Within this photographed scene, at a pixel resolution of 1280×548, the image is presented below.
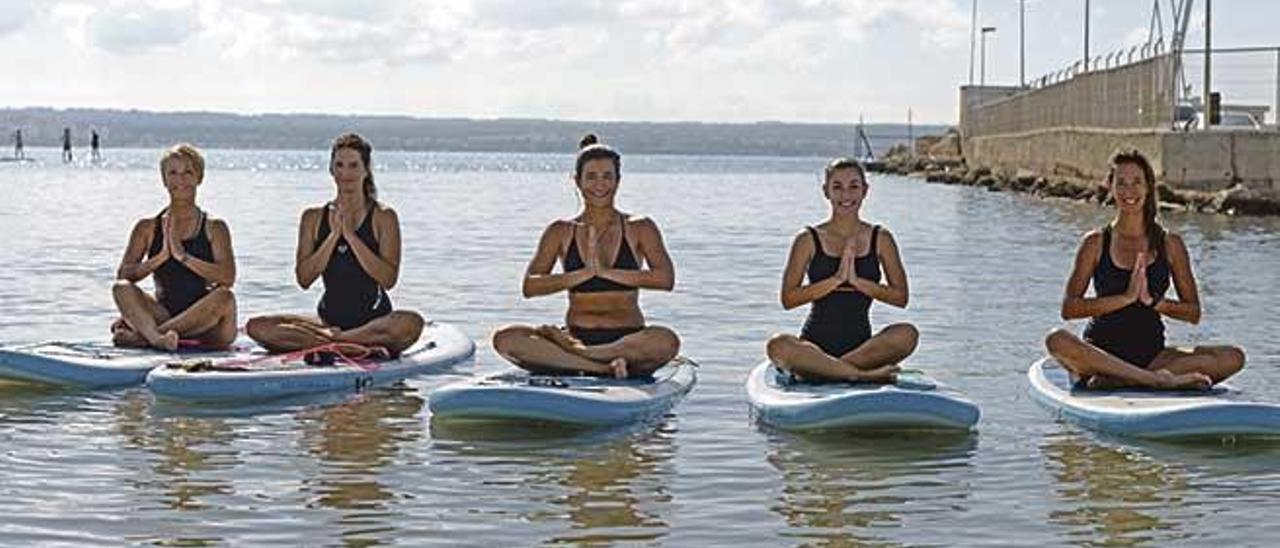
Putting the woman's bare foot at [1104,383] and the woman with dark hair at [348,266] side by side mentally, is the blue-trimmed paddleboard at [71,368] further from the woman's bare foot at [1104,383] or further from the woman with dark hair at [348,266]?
the woman's bare foot at [1104,383]

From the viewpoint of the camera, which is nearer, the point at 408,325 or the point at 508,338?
the point at 508,338

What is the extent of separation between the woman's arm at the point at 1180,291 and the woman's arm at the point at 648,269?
277cm

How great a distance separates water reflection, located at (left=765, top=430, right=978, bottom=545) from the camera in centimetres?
898

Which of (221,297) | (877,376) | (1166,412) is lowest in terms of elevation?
(1166,412)

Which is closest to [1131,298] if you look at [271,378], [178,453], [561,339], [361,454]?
[561,339]

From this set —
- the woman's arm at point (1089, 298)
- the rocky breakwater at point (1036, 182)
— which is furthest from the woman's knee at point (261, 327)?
the rocky breakwater at point (1036, 182)

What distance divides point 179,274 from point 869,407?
4933mm

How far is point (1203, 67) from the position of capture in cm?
4053

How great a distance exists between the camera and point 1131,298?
37.9ft

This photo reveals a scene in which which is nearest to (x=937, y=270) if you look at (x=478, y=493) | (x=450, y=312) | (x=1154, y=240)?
(x=450, y=312)

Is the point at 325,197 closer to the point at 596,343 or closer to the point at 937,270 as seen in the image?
the point at 937,270

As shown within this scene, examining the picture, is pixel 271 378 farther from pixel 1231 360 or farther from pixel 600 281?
pixel 1231 360

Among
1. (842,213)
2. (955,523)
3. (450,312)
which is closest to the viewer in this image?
(955,523)

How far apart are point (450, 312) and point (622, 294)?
306 inches
